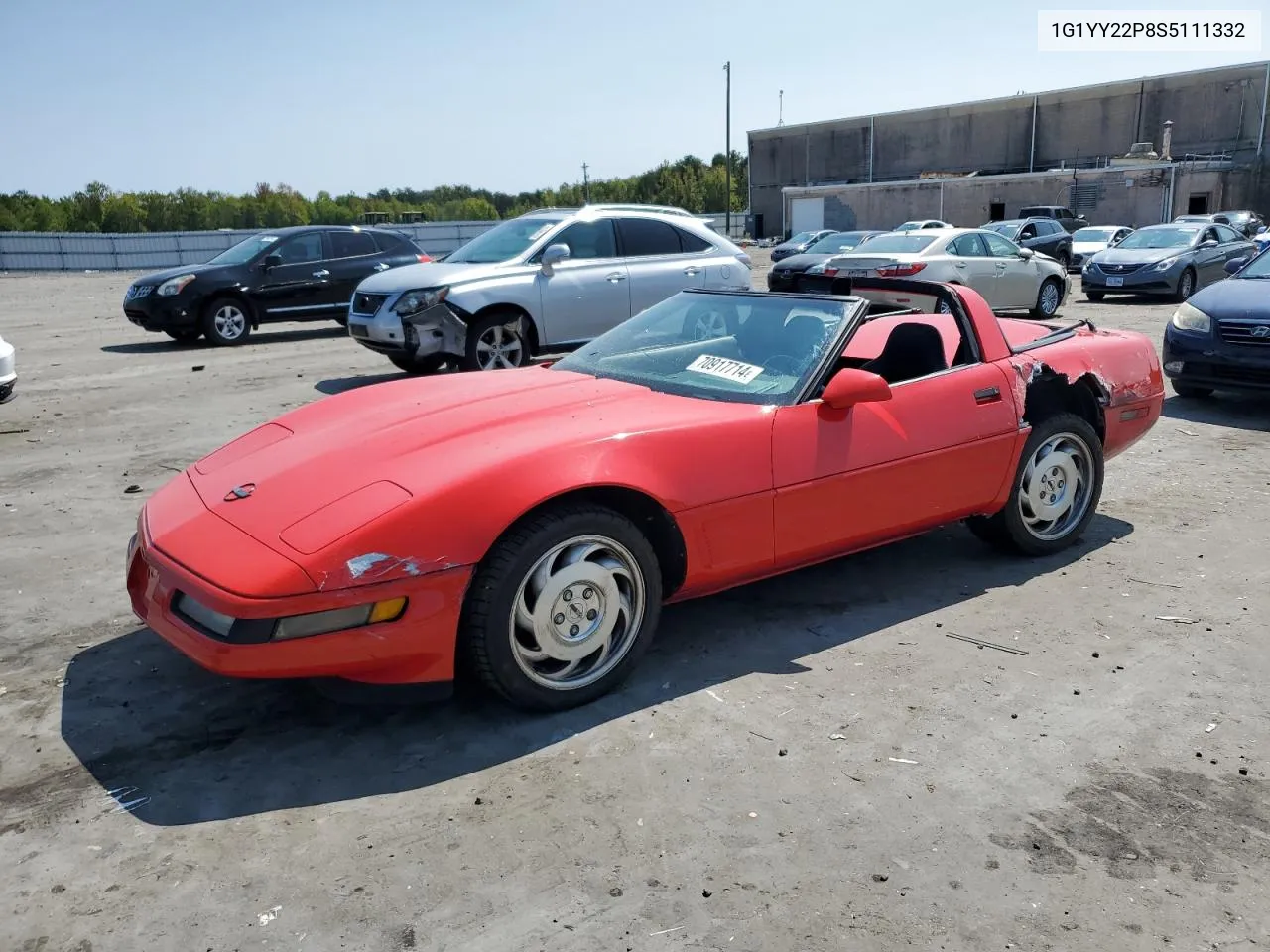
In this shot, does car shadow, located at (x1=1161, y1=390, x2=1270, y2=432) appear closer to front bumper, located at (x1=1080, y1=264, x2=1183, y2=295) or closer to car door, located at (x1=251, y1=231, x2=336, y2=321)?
front bumper, located at (x1=1080, y1=264, x2=1183, y2=295)

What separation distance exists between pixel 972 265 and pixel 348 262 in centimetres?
906

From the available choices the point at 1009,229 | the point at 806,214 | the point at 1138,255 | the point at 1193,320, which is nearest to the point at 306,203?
the point at 806,214

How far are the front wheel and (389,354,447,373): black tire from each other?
267mm

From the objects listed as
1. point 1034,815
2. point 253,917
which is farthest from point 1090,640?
point 253,917

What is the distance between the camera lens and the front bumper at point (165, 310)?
13.6 m

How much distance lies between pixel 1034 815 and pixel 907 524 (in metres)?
1.65

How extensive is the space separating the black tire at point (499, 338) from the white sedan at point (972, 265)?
5707mm

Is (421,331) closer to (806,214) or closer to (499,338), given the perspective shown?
(499,338)

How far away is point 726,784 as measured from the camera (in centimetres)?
307

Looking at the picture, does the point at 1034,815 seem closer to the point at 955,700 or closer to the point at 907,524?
the point at 955,700

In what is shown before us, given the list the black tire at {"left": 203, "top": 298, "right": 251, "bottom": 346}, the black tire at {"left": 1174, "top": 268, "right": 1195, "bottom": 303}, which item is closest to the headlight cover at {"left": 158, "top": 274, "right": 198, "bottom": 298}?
the black tire at {"left": 203, "top": 298, "right": 251, "bottom": 346}

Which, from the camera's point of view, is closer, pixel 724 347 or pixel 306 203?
pixel 724 347

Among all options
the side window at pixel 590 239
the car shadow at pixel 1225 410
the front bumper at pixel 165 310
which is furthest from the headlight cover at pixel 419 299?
the car shadow at pixel 1225 410

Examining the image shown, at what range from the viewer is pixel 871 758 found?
10.6ft
